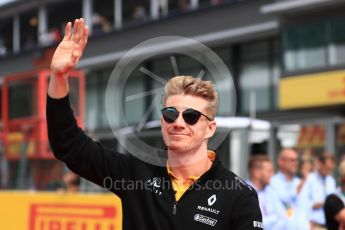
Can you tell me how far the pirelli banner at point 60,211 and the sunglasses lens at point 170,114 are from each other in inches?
178

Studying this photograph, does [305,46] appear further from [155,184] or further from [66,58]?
[66,58]

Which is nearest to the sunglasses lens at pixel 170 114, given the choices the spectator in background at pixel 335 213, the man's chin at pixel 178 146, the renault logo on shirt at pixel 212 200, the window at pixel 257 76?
the man's chin at pixel 178 146

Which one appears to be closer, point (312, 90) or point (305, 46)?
point (312, 90)

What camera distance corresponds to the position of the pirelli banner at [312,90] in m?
17.5

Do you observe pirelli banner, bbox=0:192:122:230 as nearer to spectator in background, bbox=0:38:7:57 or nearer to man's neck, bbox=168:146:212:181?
man's neck, bbox=168:146:212:181

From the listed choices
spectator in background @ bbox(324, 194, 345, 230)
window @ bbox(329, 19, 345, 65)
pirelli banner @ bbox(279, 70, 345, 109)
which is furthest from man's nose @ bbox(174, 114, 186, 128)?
window @ bbox(329, 19, 345, 65)

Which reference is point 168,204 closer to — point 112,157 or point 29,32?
point 112,157

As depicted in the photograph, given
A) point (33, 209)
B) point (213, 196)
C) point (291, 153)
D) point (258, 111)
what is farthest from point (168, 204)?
point (258, 111)

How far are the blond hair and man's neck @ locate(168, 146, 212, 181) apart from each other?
0.65 feet

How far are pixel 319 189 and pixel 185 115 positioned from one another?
668 cm

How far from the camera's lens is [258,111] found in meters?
21.3

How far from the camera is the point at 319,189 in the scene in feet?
29.7

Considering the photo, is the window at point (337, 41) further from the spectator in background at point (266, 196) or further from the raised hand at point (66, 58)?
the raised hand at point (66, 58)

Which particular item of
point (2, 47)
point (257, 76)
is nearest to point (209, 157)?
point (257, 76)
